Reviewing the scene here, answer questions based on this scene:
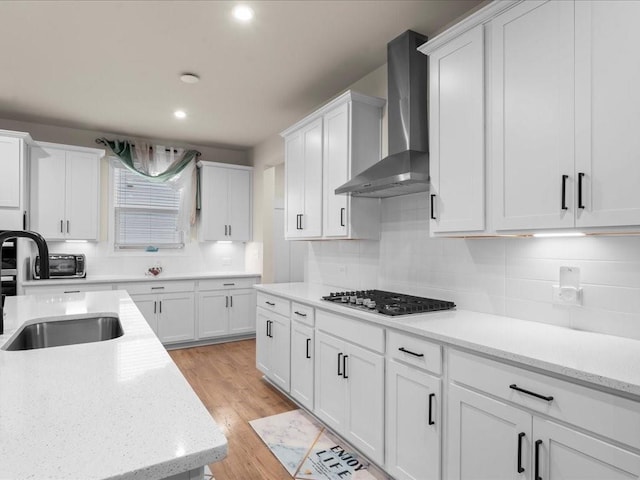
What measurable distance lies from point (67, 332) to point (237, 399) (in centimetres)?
166

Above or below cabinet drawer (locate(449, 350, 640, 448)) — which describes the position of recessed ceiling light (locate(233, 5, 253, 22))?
above

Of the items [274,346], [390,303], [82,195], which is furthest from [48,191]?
[390,303]

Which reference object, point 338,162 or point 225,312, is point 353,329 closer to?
point 338,162

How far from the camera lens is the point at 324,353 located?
2.64 metres

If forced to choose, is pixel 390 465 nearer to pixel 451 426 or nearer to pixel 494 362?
pixel 451 426

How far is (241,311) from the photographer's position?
5.27 m

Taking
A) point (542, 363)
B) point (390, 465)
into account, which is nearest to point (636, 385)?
point (542, 363)

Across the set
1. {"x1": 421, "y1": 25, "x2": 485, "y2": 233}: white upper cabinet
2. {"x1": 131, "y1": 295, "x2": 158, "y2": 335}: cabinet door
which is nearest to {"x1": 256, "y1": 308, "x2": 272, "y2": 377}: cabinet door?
{"x1": 131, "y1": 295, "x2": 158, "y2": 335}: cabinet door

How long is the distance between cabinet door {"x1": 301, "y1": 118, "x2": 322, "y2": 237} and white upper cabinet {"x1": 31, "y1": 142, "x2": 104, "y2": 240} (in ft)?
9.20

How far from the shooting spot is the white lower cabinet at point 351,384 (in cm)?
214

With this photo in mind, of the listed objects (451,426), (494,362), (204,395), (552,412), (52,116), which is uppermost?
(52,116)

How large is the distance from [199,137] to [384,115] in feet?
10.2

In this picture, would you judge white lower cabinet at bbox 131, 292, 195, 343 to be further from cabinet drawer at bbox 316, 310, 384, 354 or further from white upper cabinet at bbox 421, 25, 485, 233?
white upper cabinet at bbox 421, 25, 485, 233

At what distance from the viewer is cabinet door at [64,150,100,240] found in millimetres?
4500
